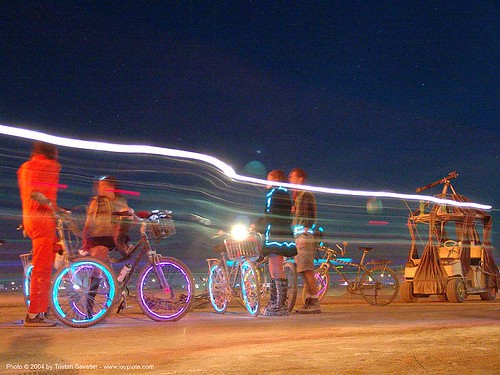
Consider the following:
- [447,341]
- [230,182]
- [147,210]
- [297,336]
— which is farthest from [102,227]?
[230,182]

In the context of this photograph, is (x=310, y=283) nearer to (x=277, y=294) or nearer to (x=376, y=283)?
(x=277, y=294)

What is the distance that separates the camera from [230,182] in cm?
2030

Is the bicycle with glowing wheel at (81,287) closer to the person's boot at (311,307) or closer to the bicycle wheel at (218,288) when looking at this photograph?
the bicycle wheel at (218,288)

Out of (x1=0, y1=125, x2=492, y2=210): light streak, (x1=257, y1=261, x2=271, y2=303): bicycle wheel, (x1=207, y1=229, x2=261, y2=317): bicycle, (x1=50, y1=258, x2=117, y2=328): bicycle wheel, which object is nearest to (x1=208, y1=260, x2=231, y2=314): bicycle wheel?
(x1=207, y1=229, x2=261, y2=317): bicycle

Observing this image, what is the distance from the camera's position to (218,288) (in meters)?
10.4

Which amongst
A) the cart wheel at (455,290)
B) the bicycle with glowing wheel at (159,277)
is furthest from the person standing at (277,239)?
the cart wheel at (455,290)

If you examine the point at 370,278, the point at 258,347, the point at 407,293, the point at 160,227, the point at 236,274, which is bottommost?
the point at 258,347

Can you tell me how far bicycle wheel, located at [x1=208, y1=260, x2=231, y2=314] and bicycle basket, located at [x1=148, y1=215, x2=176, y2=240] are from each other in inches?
88.5

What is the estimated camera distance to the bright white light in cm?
978

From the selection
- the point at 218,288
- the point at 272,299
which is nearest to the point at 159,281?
the point at 272,299

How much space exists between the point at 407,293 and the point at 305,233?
611 centimetres

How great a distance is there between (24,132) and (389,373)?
8602mm

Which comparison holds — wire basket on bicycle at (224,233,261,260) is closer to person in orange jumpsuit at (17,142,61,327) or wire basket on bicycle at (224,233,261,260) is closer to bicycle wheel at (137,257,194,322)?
bicycle wheel at (137,257,194,322)

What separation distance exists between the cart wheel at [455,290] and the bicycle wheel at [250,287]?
22.0 feet
